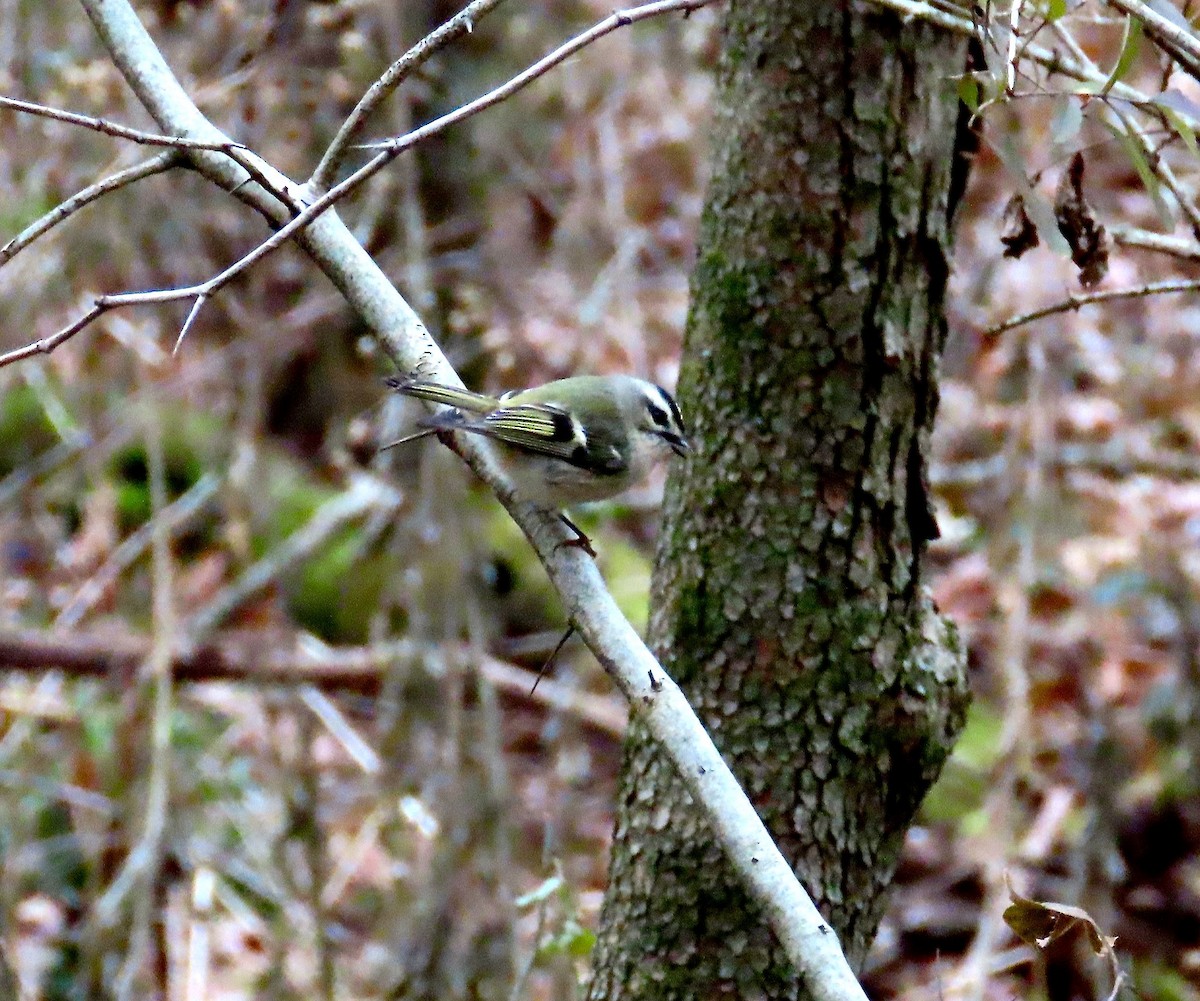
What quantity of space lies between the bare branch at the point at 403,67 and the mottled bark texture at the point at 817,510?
2.37ft

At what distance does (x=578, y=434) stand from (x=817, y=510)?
0.95 m

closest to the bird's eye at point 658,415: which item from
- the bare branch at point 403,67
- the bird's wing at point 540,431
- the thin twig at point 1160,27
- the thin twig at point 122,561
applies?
the bird's wing at point 540,431

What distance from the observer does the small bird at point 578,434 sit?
2824 mm

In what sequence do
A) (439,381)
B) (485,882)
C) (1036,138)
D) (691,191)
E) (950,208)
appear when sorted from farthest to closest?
1. (691,191)
2. (1036,138)
3. (485,882)
4. (950,208)
5. (439,381)

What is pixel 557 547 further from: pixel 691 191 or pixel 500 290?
pixel 691 191

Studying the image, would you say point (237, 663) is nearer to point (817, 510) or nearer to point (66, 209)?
point (817, 510)

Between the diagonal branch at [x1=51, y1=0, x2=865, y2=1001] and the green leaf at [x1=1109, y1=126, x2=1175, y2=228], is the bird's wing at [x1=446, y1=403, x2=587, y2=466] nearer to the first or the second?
the diagonal branch at [x1=51, y1=0, x2=865, y2=1001]

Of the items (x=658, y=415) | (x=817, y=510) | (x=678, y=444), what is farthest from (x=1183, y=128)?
(x=658, y=415)

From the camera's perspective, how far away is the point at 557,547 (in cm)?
236

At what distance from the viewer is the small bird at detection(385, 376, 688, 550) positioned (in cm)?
282

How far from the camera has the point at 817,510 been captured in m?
2.39

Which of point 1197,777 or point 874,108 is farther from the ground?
point 874,108

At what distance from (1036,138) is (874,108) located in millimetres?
4212

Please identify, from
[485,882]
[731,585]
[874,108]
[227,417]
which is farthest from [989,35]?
[227,417]
